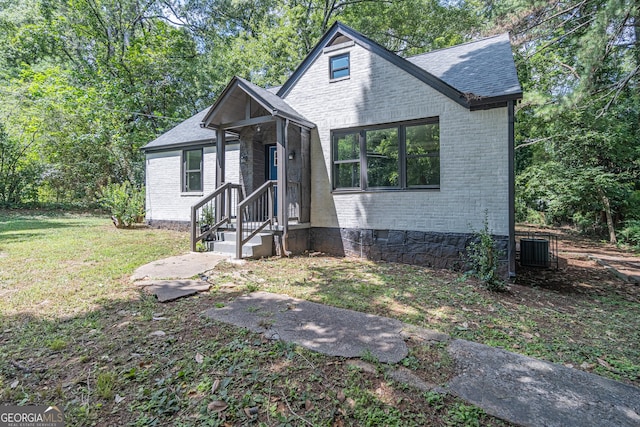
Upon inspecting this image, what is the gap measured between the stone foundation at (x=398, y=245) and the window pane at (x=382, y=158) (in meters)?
1.25

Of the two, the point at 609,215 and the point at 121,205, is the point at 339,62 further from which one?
the point at 609,215

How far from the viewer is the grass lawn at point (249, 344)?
7.04 feet

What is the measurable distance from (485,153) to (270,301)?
517 centimetres

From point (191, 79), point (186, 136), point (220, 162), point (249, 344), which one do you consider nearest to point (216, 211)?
point (220, 162)

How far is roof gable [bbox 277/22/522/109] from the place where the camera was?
6175 mm

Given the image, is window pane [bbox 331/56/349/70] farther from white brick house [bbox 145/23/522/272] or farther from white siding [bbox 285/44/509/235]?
white siding [bbox 285/44/509/235]

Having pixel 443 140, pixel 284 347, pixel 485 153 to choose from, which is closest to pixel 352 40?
pixel 443 140

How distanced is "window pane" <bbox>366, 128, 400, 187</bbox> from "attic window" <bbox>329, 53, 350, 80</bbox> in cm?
181

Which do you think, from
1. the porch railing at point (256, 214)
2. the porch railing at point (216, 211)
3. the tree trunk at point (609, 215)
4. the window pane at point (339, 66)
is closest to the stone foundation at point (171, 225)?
the porch railing at point (216, 211)

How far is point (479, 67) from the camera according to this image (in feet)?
24.2

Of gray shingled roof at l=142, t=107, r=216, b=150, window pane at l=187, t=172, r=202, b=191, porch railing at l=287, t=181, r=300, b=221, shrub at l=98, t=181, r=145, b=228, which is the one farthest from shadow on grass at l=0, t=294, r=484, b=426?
shrub at l=98, t=181, r=145, b=228

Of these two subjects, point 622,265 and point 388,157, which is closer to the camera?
point 388,157

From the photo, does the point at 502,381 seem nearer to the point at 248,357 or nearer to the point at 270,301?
the point at 248,357

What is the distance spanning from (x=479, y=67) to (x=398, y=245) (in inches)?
184
